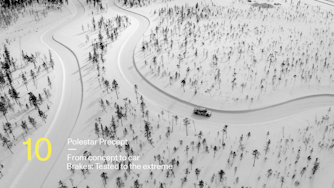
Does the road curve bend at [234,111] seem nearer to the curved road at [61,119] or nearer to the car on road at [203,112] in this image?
the car on road at [203,112]

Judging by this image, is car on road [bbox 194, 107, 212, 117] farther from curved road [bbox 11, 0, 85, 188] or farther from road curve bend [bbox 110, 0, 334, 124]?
curved road [bbox 11, 0, 85, 188]

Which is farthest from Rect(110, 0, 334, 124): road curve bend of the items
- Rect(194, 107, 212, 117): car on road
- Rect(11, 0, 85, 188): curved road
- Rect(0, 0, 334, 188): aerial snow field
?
Rect(11, 0, 85, 188): curved road

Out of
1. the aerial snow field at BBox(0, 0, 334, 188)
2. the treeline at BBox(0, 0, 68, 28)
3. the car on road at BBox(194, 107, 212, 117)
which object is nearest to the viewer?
the aerial snow field at BBox(0, 0, 334, 188)

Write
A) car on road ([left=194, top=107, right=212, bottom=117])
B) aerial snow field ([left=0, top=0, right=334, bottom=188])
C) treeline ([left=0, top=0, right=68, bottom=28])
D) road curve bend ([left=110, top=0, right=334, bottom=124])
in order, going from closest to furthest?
aerial snow field ([left=0, top=0, right=334, bottom=188]) → road curve bend ([left=110, top=0, right=334, bottom=124]) → car on road ([left=194, top=107, right=212, bottom=117]) → treeline ([left=0, top=0, right=68, bottom=28])

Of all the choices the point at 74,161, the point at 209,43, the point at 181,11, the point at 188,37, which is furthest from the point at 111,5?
the point at 74,161

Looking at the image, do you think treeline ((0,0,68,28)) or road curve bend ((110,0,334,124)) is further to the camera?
treeline ((0,0,68,28))

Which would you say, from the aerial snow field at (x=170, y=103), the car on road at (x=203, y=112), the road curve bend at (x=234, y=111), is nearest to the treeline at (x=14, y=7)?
the aerial snow field at (x=170, y=103)

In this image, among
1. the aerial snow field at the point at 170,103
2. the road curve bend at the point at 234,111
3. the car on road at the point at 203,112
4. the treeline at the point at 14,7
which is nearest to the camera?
the aerial snow field at the point at 170,103

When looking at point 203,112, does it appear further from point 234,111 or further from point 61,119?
point 61,119
